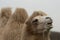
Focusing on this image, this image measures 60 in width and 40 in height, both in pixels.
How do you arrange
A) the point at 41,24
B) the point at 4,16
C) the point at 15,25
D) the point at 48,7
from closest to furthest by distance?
the point at 41,24 → the point at 15,25 → the point at 4,16 → the point at 48,7

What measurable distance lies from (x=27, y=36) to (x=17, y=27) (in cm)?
15

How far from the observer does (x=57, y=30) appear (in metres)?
1.65

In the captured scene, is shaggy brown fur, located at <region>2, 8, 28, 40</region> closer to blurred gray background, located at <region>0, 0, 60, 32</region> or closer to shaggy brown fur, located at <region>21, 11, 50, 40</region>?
shaggy brown fur, located at <region>21, 11, 50, 40</region>

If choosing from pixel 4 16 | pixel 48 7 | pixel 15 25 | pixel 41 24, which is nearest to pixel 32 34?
pixel 41 24

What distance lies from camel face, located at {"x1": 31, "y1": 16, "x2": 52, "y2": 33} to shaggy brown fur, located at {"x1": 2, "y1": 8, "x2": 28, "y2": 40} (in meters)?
0.14

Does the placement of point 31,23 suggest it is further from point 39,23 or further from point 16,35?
point 16,35

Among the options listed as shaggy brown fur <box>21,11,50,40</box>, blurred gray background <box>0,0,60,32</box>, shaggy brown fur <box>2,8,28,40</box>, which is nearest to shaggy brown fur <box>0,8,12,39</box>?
shaggy brown fur <box>2,8,28,40</box>

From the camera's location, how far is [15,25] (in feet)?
3.03

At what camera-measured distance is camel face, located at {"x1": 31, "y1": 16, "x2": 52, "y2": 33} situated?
73 cm

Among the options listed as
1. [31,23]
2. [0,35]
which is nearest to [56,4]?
[0,35]

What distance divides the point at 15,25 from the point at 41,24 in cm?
21

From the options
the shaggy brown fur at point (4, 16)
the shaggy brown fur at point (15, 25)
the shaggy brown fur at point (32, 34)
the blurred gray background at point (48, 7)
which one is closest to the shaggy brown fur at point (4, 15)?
the shaggy brown fur at point (4, 16)

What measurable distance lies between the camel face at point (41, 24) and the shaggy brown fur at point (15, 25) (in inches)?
5.5

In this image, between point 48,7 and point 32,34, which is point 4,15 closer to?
point 32,34
